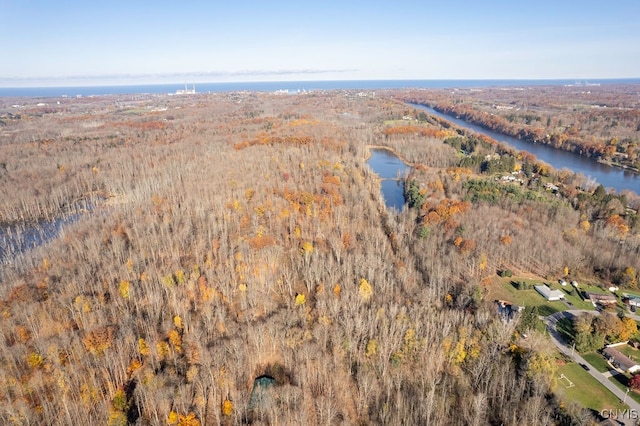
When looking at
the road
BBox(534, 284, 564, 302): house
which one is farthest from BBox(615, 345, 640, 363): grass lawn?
BBox(534, 284, 564, 302): house

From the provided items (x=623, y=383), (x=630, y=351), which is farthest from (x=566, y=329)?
(x=623, y=383)

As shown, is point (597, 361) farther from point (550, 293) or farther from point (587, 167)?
point (587, 167)

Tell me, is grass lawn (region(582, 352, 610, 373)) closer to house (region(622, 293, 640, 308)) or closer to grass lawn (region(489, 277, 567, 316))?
grass lawn (region(489, 277, 567, 316))

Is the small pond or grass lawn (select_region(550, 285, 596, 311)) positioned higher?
the small pond

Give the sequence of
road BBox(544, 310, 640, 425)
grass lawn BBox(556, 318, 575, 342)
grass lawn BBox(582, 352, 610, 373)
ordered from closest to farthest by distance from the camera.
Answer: road BBox(544, 310, 640, 425), grass lawn BBox(582, 352, 610, 373), grass lawn BBox(556, 318, 575, 342)

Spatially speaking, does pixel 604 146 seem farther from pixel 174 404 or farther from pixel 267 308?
pixel 174 404

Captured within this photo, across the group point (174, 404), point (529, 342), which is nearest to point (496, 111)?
point (529, 342)

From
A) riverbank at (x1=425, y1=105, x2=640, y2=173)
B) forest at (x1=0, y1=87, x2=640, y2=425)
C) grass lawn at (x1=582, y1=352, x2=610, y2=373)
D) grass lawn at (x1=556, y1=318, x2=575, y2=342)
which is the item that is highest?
riverbank at (x1=425, y1=105, x2=640, y2=173)
